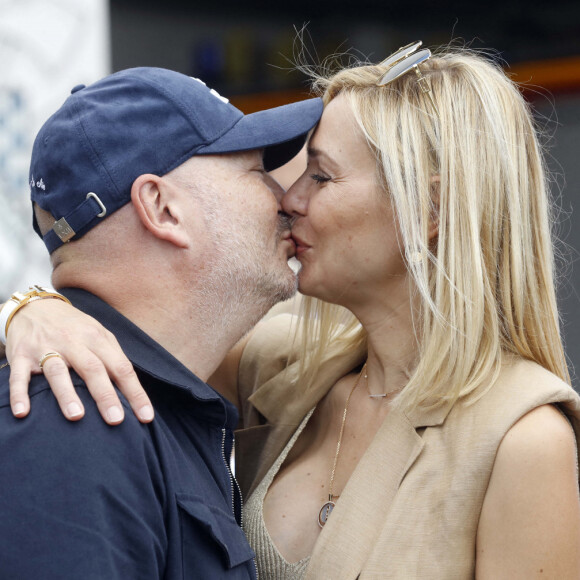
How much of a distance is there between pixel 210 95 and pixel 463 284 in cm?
77

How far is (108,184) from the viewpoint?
1881mm

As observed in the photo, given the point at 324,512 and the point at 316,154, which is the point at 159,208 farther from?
the point at 324,512

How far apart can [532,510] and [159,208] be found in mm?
1036

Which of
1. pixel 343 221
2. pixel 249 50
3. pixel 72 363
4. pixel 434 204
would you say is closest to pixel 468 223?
pixel 434 204

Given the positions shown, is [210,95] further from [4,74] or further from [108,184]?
[4,74]

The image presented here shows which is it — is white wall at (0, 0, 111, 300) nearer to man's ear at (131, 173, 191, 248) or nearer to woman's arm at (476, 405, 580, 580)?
man's ear at (131, 173, 191, 248)

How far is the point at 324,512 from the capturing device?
2115 mm

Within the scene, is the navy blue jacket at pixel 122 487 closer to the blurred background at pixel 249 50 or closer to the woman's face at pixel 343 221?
the woman's face at pixel 343 221

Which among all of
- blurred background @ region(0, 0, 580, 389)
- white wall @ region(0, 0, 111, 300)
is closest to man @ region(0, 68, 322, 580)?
blurred background @ region(0, 0, 580, 389)

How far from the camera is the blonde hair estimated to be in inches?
80.5

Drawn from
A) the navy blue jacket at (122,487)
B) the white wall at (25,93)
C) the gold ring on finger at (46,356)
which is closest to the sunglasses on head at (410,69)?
the navy blue jacket at (122,487)

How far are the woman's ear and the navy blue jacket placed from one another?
2.35 ft

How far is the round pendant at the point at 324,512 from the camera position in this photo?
2104mm

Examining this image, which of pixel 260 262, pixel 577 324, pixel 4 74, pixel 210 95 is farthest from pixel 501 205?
pixel 577 324
